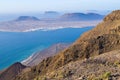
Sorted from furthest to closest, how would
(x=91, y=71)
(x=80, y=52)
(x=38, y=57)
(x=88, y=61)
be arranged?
(x=38, y=57)
(x=80, y=52)
(x=88, y=61)
(x=91, y=71)

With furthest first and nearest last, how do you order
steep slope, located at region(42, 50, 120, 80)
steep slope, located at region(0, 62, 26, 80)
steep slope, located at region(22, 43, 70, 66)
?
steep slope, located at region(22, 43, 70, 66)
steep slope, located at region(0, 62, 26, 80)
steep slope, located at region(42, 50, 120, 80)

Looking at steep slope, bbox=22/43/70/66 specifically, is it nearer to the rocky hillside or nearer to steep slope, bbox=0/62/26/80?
steep slope, bbox=0/62/26/80

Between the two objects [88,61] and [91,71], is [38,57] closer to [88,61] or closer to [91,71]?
[88,61]

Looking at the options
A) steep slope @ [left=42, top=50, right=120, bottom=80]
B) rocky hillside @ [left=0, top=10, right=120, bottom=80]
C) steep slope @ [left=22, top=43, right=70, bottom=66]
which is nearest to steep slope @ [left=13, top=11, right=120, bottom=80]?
rocky hillside @ [left=0, top=10, right=120, bottom=80]

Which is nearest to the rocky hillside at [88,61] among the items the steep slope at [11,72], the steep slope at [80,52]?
the steep slope at [80,52]

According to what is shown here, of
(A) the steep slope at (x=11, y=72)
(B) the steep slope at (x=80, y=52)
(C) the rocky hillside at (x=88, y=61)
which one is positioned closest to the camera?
(C) the rocky hillside at (x=88, y=61)

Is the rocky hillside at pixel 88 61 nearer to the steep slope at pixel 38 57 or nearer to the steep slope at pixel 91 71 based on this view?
the steep slope at pixel 91 71

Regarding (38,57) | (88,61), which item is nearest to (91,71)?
(88,61)

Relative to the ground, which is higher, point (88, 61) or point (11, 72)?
point (88, 61)
